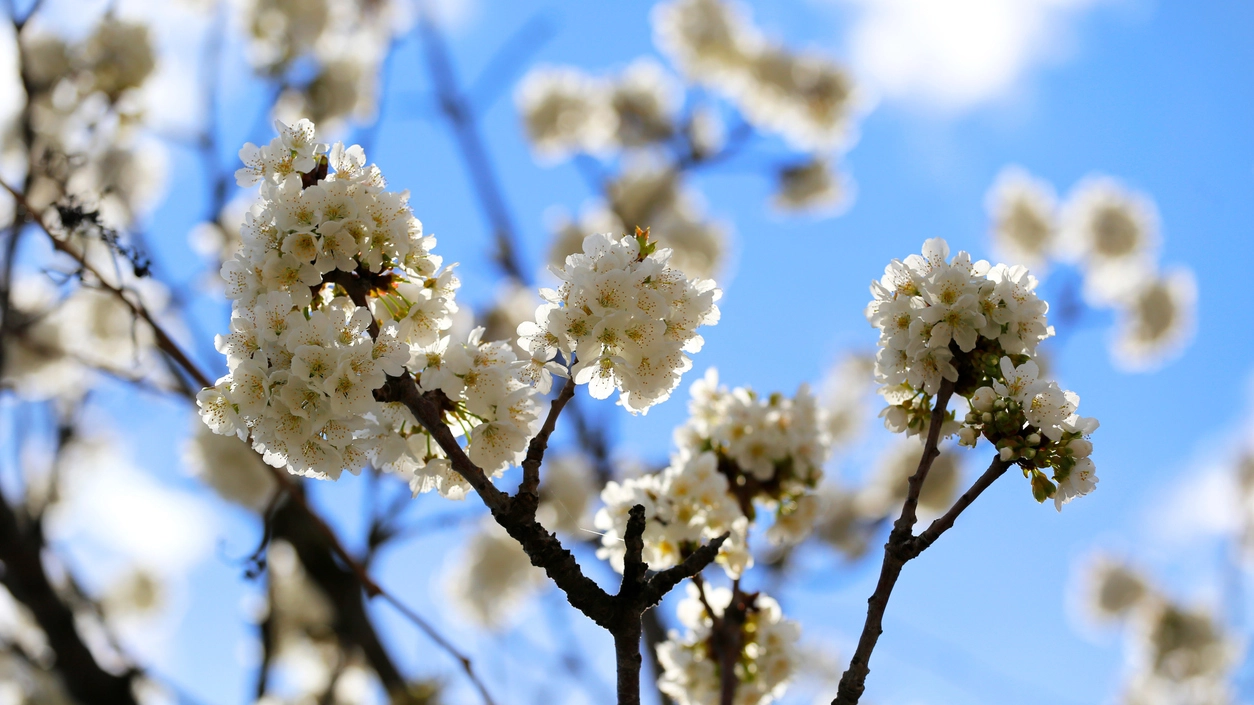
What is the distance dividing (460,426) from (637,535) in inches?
18.9

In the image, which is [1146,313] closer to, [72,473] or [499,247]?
[499,247]

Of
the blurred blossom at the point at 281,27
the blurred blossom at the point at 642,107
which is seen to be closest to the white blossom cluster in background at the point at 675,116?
the blurred blossom at the point at 642,107

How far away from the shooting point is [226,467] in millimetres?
6637

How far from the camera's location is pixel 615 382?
182cm

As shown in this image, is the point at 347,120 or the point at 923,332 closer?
the point at 923,332

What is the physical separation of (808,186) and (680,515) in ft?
26.4

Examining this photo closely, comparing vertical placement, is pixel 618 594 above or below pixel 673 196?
below

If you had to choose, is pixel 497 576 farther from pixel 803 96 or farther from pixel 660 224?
pixel 803 96

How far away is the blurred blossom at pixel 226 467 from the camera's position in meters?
6.61

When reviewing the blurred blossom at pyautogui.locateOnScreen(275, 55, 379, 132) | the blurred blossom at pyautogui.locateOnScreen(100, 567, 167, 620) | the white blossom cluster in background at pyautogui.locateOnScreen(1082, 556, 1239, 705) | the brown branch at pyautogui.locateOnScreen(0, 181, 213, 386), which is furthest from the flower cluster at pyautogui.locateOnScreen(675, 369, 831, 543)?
the blurred blossom at pyautogui.locateOnScreen(100, 567, 167, 620)

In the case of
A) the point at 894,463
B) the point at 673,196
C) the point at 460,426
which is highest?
the point at 673,196

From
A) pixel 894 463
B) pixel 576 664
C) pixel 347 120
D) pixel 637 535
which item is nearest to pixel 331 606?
pixel 576 664

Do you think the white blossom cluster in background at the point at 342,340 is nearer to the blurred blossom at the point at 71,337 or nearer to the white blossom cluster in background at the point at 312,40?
the white blossom cluster in background at the point at 312,40

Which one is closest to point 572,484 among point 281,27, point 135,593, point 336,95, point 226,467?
point 226,467
